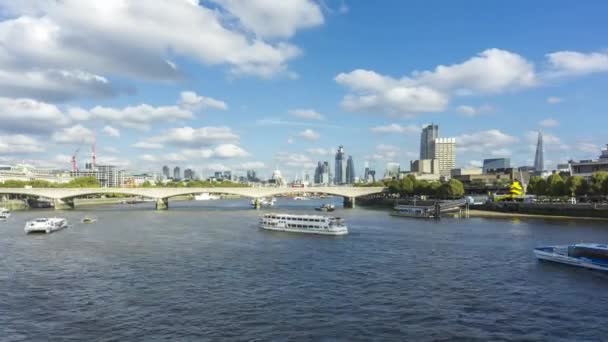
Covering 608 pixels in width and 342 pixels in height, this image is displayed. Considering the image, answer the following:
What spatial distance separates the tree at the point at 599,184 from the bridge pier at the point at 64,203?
107 meters

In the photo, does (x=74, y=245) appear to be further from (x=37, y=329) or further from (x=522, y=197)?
(x=522, y=197)

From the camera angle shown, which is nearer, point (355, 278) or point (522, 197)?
point (355, 278)

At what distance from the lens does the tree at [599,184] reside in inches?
3194

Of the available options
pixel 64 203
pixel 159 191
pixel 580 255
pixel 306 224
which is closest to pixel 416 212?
pixel 306 224

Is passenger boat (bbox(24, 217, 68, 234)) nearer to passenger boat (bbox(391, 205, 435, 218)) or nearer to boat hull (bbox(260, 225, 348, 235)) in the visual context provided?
boat hull (bbox(260, 225, 348, 235))

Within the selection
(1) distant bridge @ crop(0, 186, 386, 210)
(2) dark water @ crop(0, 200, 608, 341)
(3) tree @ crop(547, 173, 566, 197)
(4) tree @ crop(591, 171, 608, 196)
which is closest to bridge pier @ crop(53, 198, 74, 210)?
(1) distant bridge @ crop(0, 186, 386, 210)

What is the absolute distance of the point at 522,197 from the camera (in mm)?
100500

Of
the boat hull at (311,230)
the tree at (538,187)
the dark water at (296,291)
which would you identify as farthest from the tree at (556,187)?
the boat hull at (311,230)

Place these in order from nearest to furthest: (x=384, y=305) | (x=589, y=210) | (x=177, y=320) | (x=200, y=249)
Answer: (x=177, y=320) < (x=384, y=305) < (x=200, y=249) < (x=589, y=210)

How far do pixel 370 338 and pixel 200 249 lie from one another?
27462mm

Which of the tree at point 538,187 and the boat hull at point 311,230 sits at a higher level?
the tree at point 538,187

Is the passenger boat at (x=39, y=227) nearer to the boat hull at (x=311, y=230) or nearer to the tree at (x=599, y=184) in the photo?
the boat hull at (x=311, y=230)

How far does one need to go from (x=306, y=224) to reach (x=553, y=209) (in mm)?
42309

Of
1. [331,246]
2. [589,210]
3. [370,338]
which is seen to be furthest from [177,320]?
[589,210]
